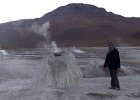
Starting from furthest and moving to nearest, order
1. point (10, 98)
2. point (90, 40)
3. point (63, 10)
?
point (63, 10) → point (90, 40) → point (10, 98)

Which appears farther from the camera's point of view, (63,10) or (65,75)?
(63,10)

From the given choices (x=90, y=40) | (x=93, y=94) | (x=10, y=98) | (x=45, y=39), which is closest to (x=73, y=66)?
(x=93, y=94)

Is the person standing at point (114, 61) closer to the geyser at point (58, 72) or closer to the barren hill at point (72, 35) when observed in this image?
the geyser at point (58, 72)

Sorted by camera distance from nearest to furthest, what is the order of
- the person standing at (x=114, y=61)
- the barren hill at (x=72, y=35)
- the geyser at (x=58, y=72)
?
1. the geyser at (x=58, y=72)
2. the person standing at (x=114, y=61)
3. the barren hill at (x=72, y=35)

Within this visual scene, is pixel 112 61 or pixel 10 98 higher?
pixel 112 61

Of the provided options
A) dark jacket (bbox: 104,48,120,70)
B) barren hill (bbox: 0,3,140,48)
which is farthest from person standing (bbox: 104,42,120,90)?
barren hill (bbox: 0,3,140,48)

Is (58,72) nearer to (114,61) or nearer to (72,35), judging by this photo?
(114,61)

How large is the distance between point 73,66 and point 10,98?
2.31 meters

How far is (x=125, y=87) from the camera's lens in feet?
44.0

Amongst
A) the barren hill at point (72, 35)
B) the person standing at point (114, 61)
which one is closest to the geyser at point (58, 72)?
the person standing at point (114, 61)

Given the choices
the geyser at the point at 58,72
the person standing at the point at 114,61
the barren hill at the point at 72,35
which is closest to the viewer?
the geyser at the point at 58,72

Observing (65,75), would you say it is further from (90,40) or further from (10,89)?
(90,40)

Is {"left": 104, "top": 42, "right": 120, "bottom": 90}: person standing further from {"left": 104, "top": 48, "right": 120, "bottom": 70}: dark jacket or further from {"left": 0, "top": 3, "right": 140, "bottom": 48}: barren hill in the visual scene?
{"left": 0, "top": 3, "right": 140, "bottom": 48}: barren hill

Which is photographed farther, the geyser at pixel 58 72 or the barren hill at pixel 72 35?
the barren hill at pixel 72 35
